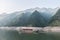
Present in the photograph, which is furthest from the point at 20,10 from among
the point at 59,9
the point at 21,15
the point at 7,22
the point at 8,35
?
the point at 59,9

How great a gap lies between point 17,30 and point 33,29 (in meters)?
0.21

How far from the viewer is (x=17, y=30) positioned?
2.16 m

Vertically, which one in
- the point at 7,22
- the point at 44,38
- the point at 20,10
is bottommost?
the point at 44,38

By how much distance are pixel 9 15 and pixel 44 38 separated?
548 millimetres

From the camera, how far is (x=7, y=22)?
2178mm

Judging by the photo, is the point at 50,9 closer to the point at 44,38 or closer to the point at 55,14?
Answer: the point at 55,14

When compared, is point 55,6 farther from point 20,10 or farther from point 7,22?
point 7,22

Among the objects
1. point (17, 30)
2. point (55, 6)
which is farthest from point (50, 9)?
point (17, 30)

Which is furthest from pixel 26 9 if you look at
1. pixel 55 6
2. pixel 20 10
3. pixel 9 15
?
pixel 55 6

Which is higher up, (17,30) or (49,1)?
(49,1)

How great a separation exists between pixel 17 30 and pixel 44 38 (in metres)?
0.37

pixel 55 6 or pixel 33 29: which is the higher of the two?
pixel 55 6

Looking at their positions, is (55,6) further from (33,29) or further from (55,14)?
(33,29)

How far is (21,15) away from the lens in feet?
7.15
